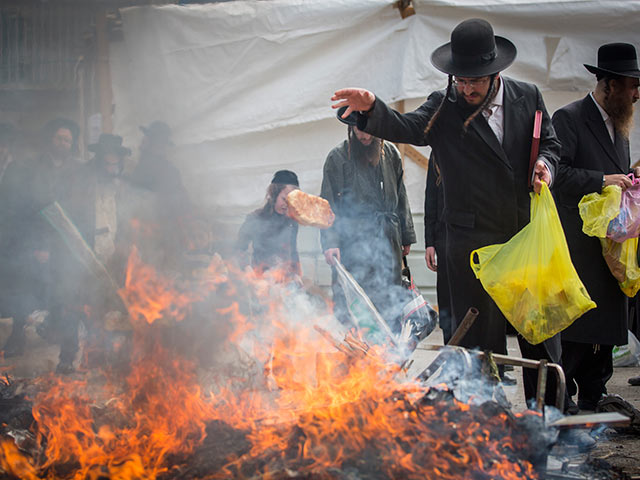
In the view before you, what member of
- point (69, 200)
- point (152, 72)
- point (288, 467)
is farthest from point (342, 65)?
point (288, 467)

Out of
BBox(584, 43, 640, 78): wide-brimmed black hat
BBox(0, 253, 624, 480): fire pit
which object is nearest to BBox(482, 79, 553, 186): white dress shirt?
BBox(584, 43, 640, 78): wide-brimmed black hat

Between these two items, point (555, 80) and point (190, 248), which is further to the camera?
point (555, 80)

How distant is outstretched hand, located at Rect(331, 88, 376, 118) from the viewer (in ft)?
9.54

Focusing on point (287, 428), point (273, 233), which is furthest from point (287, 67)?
point (287, 428)

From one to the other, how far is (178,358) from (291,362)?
2.99 ft

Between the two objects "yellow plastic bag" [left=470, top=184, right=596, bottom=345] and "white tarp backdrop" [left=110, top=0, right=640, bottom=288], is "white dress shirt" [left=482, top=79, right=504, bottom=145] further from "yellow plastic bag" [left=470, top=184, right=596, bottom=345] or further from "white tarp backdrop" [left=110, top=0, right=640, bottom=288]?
"white tarp backdrop" [left=110, top=0, right=640, bottom=288]

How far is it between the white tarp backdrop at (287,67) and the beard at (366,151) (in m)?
1.73

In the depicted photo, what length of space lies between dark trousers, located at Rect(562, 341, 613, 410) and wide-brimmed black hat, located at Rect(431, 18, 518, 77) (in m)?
2.01

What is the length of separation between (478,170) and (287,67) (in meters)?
4.20

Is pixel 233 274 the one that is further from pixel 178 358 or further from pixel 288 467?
pixel 288 467

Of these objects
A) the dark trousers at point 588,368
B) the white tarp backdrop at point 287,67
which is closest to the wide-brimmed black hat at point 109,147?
the white tarp backdrop at point 287,67

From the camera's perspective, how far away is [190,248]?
5.64m

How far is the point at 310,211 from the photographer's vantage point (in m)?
4.66

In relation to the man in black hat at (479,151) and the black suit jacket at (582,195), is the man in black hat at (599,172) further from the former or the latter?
the man in black hat at (479,151)
